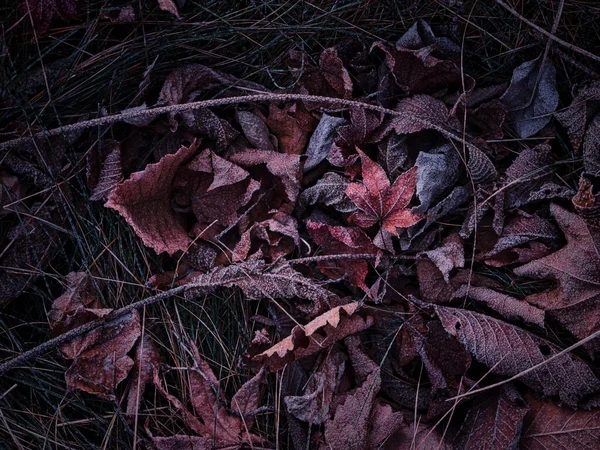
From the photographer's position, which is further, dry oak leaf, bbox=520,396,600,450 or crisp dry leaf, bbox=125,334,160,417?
crisp dry leaf, bbox=125,334,160,417

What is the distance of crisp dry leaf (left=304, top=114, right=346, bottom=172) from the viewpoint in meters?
1.95

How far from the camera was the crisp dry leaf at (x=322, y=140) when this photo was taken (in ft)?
6.38

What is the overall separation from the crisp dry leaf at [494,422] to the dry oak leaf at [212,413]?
79 cm

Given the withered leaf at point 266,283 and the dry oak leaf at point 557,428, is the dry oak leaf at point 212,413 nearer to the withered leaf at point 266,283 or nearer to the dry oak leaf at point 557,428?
the withered leaf at point 266,283

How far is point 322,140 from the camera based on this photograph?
1.96 m

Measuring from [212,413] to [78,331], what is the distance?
24.0 inches

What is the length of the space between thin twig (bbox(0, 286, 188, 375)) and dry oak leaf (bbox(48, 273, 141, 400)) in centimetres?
2

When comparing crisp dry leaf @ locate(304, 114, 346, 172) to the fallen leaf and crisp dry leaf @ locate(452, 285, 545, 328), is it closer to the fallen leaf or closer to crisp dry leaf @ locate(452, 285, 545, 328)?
the fallen leaf

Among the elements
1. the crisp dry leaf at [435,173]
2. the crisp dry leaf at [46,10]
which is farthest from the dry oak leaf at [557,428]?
the crisp dry leaf at [46,10]

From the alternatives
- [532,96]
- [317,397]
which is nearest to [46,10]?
[317,397]

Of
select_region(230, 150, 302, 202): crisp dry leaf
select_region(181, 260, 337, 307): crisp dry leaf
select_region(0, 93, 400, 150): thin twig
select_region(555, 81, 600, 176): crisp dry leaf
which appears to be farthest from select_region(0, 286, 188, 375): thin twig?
select_region(555, 81, 600, 176): crisp dry leaf

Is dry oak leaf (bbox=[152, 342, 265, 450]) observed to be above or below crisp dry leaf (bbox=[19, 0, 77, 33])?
below

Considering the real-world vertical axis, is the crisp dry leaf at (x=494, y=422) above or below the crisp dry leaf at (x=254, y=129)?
below

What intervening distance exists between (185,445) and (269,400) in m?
0.35
